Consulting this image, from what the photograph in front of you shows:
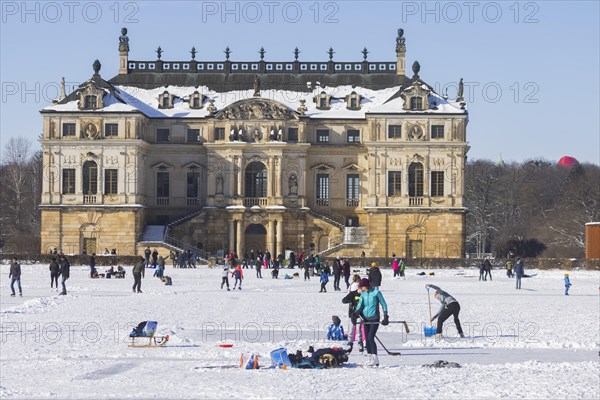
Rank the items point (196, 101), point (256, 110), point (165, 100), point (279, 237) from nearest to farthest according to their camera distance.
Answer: point (279, 237), point (256, 110), point (196, 101), point (165, 100)

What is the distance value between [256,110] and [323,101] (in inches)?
235

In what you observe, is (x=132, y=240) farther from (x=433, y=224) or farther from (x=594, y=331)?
(x=594, y=331)

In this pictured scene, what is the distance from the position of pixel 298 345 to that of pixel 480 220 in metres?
88.2

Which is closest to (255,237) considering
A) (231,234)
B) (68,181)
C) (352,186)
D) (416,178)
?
(231,234)

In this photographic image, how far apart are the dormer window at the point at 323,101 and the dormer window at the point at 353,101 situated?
4.80 feet

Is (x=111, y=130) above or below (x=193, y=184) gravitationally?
above

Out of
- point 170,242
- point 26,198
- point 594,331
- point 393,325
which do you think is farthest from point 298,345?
point 26,198

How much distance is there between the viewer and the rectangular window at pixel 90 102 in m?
81.4

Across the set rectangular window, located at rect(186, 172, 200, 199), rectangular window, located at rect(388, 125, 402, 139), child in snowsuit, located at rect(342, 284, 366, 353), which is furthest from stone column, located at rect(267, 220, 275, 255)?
child in snowsuit, located at rect(342, 284, 366, 353)

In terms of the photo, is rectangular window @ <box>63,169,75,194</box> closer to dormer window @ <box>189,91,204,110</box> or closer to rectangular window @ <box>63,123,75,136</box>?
rectangular window @ <box>63,123,75,136</box>

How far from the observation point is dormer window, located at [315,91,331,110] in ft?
280

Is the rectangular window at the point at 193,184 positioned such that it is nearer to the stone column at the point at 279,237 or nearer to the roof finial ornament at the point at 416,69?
the stone column at the point at 279,237

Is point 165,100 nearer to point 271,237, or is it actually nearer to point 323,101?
point 323,101

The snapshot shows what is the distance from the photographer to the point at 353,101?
85625mm
